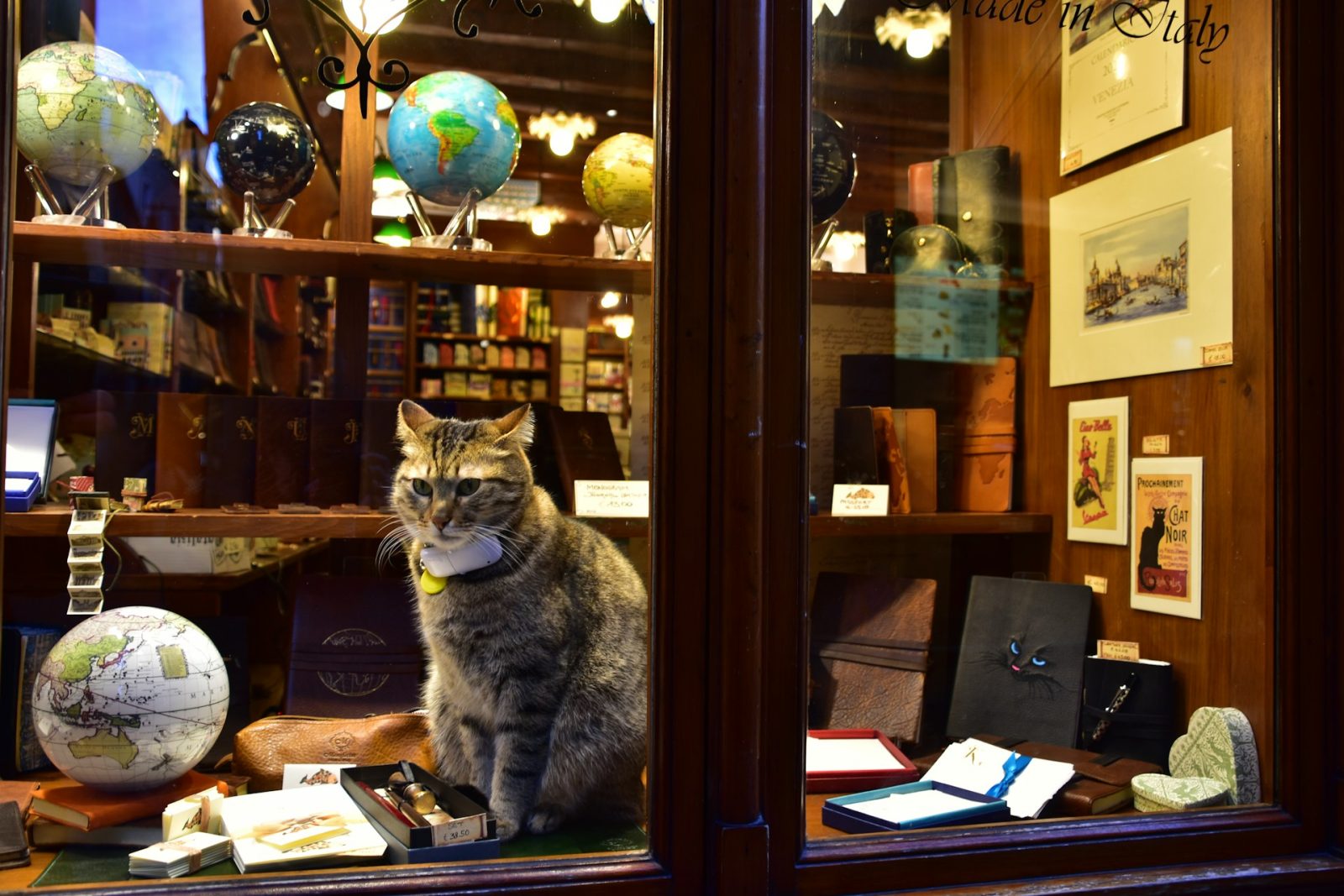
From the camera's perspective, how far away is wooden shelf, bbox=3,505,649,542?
1670 mm

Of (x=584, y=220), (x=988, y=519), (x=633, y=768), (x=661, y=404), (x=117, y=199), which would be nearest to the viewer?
(x=661, y=404)

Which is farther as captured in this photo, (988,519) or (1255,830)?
(988,519)

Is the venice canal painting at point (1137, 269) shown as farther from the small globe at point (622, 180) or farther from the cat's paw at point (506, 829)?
the cat's paw at point (506, 829)

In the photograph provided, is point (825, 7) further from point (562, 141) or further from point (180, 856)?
point (180, 856)

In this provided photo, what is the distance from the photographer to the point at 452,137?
72.6 inches

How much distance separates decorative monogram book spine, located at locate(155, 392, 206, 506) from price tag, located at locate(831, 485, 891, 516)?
110cm

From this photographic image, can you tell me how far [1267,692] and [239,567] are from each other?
5.86ft

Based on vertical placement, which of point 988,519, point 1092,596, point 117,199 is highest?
point 117,199

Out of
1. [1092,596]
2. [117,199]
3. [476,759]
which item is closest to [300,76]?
[117,199]

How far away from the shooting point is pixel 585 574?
5.76ft

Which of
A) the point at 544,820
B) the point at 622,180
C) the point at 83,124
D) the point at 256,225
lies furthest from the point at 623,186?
the point at 544,820

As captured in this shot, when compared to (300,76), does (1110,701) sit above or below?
below

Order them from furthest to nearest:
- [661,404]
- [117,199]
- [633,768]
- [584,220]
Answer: [584,220] < [117,199] < [633,768] < [661,404]

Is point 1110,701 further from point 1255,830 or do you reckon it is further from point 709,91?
point 709,91
